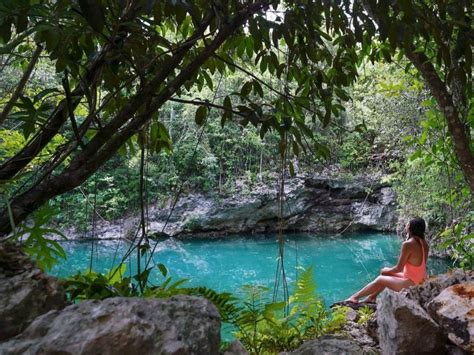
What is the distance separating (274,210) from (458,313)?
13359mm

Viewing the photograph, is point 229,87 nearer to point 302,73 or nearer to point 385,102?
point 385,102

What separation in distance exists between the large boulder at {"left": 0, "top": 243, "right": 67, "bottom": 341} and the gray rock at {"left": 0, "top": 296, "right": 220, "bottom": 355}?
4cm

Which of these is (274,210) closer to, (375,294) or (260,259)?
(260,259)

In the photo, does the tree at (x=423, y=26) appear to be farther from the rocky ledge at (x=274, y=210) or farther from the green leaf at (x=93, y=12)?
the rocky ledge at (x=274, y=210)

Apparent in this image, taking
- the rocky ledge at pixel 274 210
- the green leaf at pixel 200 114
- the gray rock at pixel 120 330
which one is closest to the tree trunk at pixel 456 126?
the green leaf at pixel 200 114

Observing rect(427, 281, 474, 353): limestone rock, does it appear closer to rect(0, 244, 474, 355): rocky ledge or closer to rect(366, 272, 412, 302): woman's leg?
rect(0, 244, 474, 355): rocky ledge

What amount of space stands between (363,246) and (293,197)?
3165 millimetres

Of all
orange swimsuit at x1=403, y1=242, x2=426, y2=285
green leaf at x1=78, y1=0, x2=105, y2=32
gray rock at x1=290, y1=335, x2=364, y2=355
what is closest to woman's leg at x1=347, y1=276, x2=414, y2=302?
orange swimsuit at x1=403, y1=242, x2=426, y2=285

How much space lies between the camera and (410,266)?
178 inches

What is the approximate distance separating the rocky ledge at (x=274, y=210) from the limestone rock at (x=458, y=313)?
13065mm

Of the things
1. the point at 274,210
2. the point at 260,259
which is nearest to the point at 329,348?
the point at 260,259

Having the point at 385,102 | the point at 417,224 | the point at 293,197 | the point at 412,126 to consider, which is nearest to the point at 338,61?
the point at 417,224

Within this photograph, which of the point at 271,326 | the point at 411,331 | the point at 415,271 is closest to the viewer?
the point at 411,331

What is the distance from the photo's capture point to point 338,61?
5.64ft
